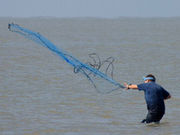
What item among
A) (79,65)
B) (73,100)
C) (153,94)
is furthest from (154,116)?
(73,100)

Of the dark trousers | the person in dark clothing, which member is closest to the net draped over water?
the person in dark clothing

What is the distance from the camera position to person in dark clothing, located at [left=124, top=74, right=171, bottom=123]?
1442cm

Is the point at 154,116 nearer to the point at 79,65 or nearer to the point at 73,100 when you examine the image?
the point at 79,65

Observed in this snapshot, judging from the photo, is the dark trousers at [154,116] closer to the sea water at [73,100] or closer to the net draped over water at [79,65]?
the sea water at [73,100]

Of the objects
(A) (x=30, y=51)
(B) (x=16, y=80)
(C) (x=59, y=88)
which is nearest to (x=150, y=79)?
(C) (x=59, y=88)

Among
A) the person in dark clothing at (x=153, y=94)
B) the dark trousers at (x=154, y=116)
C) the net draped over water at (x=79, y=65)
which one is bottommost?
the dark trousers at (x=154, y=116)

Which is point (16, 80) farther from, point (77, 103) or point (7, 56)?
point (7, 56)

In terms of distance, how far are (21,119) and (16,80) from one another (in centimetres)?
762

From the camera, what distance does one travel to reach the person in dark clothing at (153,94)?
14.4m

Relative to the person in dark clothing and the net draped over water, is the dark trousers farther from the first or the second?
the net draped over water

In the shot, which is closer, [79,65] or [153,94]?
[153,94]

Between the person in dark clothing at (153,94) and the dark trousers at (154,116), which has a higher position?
the person in dark clothing at (153,94)

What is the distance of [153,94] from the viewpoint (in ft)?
47.3

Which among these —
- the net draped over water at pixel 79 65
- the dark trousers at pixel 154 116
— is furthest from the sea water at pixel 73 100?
the net draped over water at pixel 79 65
